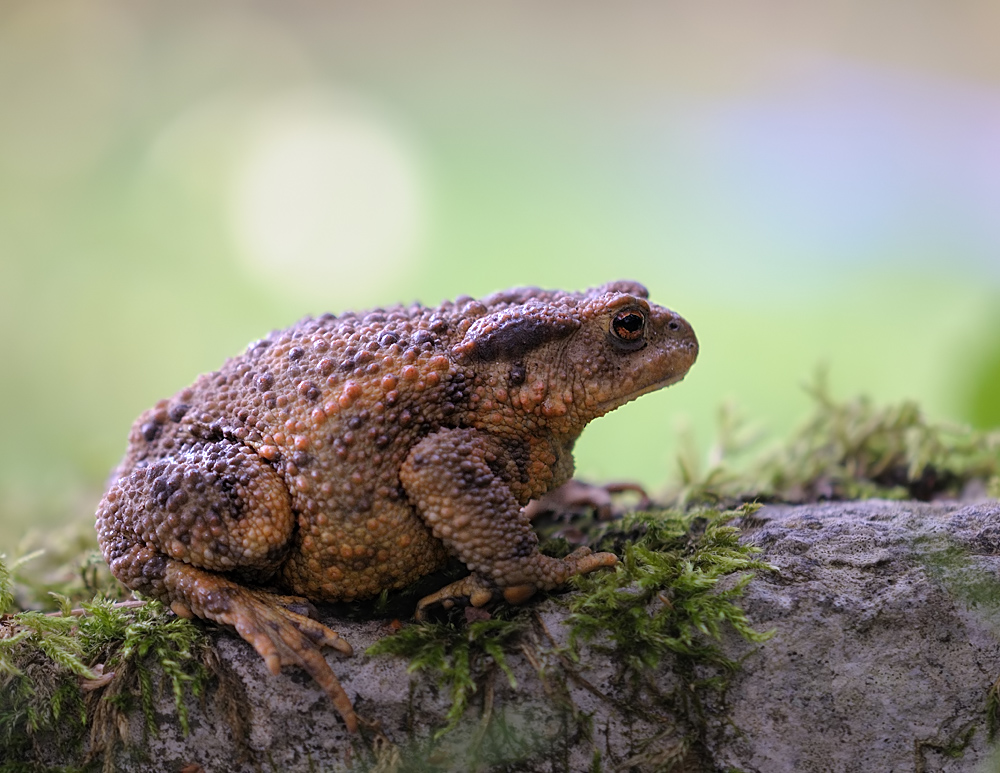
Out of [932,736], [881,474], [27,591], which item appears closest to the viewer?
[932,736]

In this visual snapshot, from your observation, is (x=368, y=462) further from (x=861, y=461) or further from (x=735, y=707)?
(x=861, y=461)

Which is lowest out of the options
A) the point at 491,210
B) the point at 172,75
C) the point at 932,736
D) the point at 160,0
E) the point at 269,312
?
the point at 932,736

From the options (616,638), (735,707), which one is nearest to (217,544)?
(616,638)

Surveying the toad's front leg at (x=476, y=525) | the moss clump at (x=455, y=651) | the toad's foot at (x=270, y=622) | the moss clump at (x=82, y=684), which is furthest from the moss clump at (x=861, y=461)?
the moss clump at (x=82, y=684)

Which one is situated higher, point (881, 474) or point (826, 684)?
point (881, 474)

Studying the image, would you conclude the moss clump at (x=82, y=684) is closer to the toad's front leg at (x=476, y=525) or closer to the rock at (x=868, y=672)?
the toad's front leg at (x=476, y=525)

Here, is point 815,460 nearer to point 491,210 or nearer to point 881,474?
point 881,474

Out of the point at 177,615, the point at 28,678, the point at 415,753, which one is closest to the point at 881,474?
the point at 415,753

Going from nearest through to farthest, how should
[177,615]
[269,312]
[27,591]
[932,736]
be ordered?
1. [932,736]
2. [177,615]
3. [27,591]
4. [269,312]
